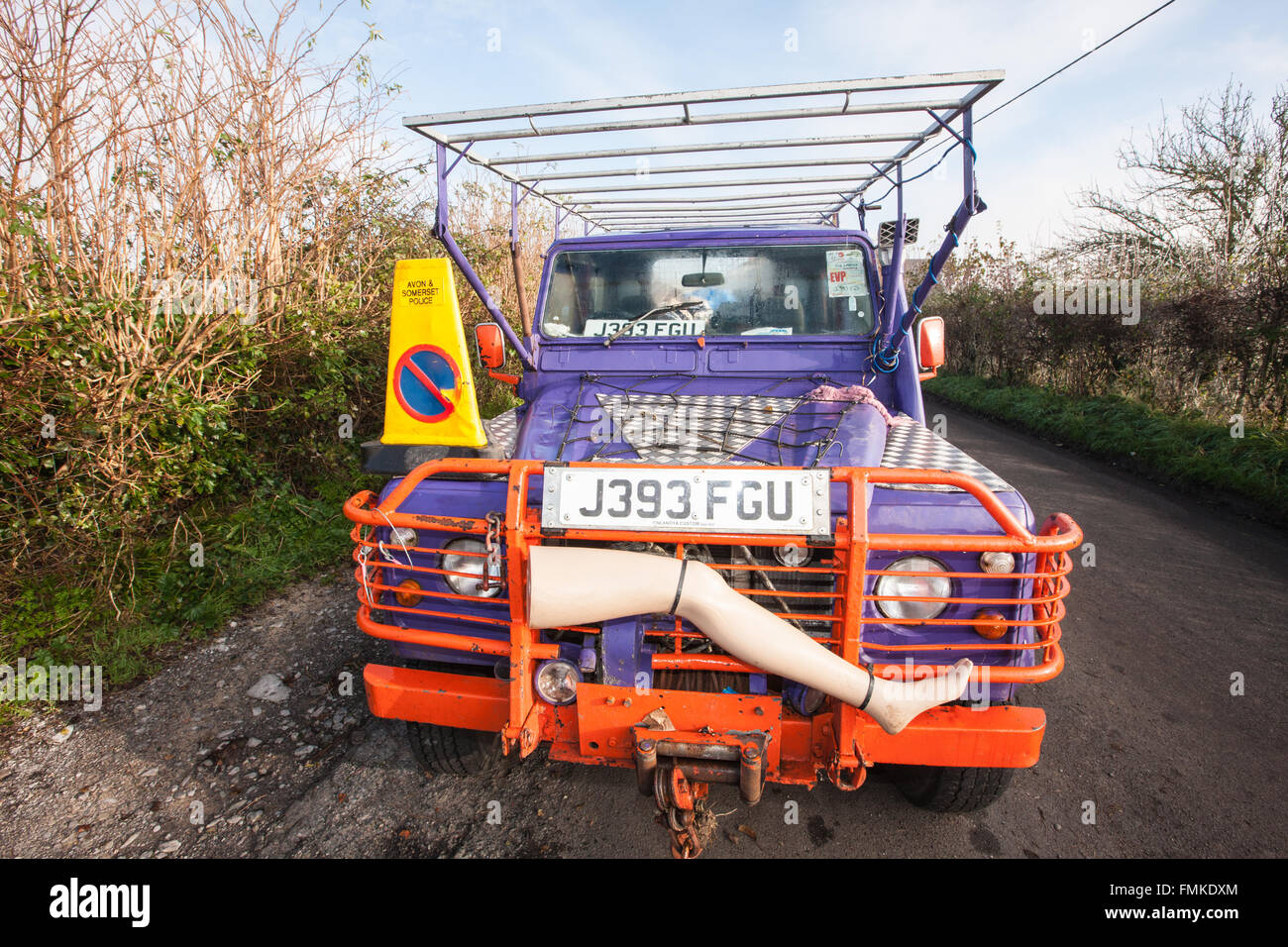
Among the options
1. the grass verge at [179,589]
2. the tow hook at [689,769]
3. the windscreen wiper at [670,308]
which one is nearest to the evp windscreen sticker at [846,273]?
the windscreen wiper at [670,308]

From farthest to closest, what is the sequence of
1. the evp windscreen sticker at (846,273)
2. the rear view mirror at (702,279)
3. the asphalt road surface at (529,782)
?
1. the rear view mirror at (702,279)
2. the evp windscreen sticker at (846,273)
3. the asphalt road surface at (529,782)

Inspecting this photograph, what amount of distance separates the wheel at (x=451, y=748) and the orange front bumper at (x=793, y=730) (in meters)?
0.56

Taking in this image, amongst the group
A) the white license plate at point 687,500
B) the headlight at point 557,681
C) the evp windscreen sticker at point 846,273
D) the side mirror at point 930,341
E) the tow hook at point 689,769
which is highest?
the evp windscreen sticker at point 846,273

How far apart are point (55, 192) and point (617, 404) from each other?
11.0ft

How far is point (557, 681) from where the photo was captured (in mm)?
2020

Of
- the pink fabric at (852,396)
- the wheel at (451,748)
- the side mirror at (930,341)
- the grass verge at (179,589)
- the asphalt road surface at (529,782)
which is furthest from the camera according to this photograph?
the grass verge at (179,589)

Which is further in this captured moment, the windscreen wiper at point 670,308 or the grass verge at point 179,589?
the windscreen wiper at point 670,308

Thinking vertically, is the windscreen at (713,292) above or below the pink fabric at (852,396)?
above

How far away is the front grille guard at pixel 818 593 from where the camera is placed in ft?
5.84

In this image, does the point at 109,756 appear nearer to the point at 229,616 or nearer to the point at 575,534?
the point at 229,616

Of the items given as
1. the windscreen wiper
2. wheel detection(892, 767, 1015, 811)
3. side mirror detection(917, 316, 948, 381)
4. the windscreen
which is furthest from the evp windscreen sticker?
wheel detection(892, 767, 1015, 811)

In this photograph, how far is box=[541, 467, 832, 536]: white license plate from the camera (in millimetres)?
1808

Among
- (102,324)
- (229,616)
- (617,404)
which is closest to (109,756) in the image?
(229,616)

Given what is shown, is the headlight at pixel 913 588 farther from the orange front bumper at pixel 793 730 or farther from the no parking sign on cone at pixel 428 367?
the no parking sign on cone at pixel 428 367
